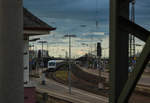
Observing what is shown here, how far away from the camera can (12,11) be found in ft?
10.9

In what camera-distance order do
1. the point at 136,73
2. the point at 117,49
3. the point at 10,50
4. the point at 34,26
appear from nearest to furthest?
the point at 136,73
the point at 117,49
the point at 10,50
the point at 34,26

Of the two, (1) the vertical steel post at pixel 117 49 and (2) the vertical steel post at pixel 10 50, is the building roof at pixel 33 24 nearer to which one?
(2) the vertical steel post at pixel 10 50

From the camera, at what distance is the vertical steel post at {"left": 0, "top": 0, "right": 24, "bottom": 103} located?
131 inches

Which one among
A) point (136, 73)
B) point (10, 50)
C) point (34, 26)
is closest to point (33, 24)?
point (34, 26)

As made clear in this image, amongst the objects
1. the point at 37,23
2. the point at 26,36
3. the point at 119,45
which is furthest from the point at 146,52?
the point at 26,36

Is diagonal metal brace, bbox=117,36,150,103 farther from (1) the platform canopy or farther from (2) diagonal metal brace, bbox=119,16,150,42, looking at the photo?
(1) the platform canopy

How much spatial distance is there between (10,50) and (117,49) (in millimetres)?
1827

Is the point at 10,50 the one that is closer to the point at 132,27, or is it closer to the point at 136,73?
the point at 132,27

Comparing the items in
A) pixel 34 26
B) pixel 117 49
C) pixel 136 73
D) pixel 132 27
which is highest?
pixel 34 26

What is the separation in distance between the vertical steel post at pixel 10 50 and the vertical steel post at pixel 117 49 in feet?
5.70

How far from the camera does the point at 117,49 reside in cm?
211

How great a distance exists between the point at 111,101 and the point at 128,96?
209 millimetres

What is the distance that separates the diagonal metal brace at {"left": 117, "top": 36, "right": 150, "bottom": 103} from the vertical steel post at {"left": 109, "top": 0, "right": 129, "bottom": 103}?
0.12 m

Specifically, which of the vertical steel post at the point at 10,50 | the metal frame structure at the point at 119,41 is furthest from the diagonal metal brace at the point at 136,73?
the vertical steel post at the point at 10,50
